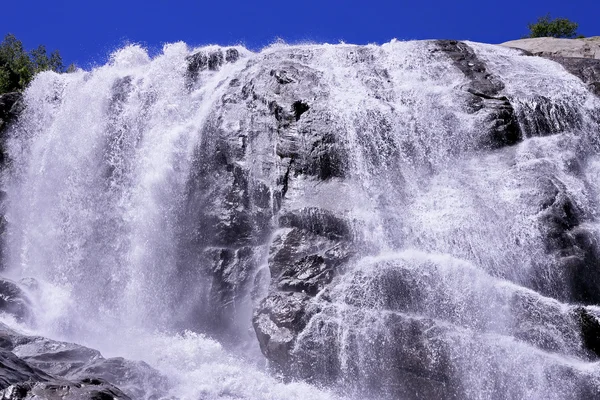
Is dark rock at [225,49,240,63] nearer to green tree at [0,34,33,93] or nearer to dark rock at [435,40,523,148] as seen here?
dark rock at [435,40,523,148]

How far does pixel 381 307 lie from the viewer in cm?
1182

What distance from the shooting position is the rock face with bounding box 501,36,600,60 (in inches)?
851

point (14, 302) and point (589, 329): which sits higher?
point (14, 302)

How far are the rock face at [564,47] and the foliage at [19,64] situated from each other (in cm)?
2019

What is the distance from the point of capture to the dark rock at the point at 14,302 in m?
14.8

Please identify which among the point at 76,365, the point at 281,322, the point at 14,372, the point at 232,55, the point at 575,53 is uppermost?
the point at 575,53

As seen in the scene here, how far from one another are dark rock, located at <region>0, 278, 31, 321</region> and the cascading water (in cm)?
33

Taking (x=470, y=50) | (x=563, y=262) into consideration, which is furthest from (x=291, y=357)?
(x=470, y=50)

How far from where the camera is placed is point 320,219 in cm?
1348

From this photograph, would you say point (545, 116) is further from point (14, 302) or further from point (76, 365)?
point (14, 302)

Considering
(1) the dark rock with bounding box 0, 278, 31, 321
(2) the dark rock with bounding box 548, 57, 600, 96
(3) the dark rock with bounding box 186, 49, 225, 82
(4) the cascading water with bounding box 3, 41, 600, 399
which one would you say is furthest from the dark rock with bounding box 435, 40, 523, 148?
(1) the dark rock with bounding box 0, 278, 31, 321

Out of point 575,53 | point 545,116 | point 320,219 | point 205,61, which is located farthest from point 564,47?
point 320,219

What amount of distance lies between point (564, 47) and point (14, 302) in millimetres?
20287

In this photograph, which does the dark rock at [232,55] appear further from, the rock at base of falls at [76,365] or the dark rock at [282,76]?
the rock at base of falls at [76,365]
